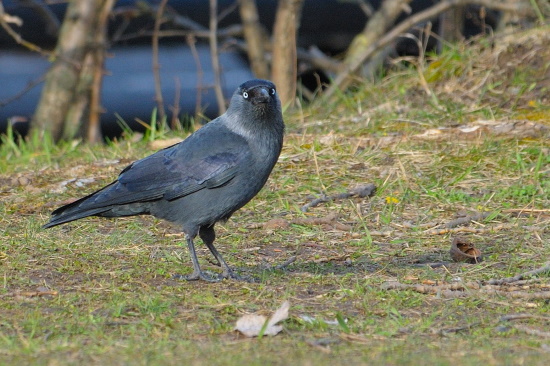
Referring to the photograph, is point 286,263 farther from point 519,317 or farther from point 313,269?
point 519,317

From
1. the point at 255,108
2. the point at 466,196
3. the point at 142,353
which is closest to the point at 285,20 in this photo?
the point at 466,196

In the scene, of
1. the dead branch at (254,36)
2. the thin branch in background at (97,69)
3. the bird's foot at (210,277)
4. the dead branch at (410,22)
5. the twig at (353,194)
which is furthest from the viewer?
the dead branch at (254,36)

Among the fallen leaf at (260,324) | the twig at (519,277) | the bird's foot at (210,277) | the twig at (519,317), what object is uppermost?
the fallen leaf at (260,324)

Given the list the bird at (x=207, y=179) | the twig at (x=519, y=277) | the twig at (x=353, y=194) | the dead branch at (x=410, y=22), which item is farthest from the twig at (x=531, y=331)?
the dead branch at (x=410, y=22)

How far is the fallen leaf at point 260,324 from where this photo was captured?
3.35 meters

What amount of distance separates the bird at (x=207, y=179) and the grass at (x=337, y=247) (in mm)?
283

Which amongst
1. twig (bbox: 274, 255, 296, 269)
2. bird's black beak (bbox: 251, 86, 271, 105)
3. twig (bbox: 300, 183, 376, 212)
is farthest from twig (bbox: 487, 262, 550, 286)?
twig (bbox: 300, 183, 376, 212)

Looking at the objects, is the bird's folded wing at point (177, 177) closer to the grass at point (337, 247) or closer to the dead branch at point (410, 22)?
the grass at point (337, 247)

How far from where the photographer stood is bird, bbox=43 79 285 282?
4250 mm

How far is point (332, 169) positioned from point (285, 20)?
8.31ft

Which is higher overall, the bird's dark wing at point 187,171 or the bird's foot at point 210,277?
the bird's dark wing at point 187,171

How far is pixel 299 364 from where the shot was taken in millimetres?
2939

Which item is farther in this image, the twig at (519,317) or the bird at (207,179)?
the bird at (207,179)

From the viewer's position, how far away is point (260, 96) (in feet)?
14.4
